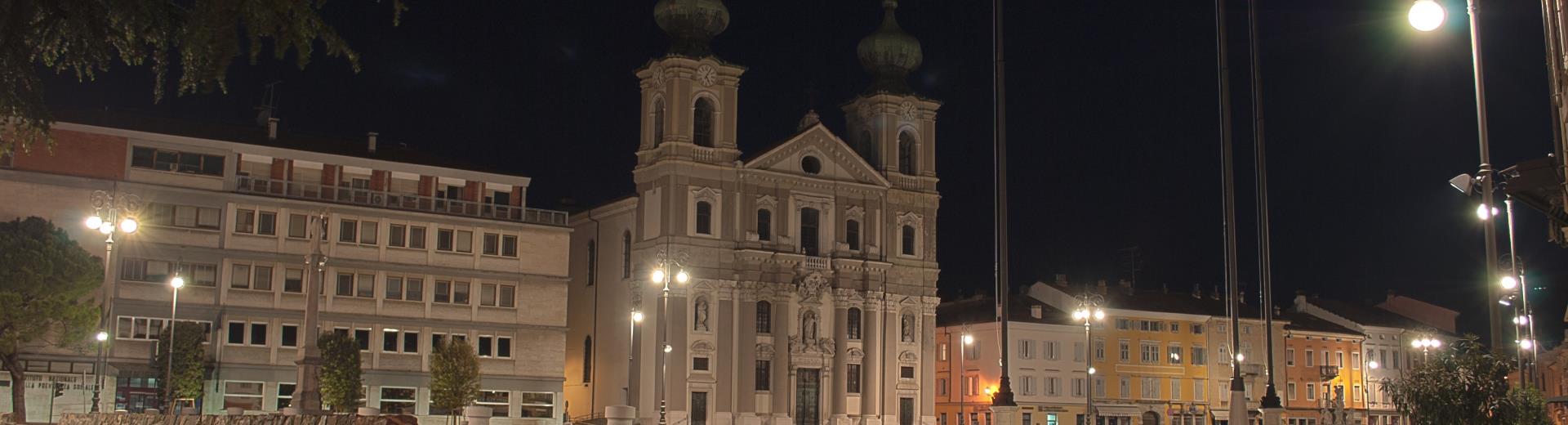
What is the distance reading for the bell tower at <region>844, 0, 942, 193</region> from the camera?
8662 cm

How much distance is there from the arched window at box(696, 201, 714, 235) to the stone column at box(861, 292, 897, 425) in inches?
352

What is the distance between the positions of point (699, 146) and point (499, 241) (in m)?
12.2

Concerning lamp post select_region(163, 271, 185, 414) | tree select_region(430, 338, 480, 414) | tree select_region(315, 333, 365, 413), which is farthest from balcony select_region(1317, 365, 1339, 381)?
lamp post select_region(163, 271, 185, 414)

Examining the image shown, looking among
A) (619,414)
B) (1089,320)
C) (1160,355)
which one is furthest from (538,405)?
(1160,355)

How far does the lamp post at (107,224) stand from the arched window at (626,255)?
79.2 feet

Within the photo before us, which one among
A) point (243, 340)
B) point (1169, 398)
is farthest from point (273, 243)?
point (1169, 398)

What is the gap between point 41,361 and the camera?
2308 inches

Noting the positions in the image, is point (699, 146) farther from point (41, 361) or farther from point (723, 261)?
point (41, 361)

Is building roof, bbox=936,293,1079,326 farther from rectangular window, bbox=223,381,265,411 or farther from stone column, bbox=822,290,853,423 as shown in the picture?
rectangular window, bbox=223,381,265,411

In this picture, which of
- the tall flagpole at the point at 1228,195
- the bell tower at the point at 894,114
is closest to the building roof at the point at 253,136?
the bell tower at the point at 894,114

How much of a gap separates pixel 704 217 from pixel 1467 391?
5468 centimetres

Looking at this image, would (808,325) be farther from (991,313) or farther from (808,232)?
(991,313)

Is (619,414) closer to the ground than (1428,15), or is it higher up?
closer to the ground

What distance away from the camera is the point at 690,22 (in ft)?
263
